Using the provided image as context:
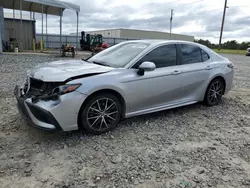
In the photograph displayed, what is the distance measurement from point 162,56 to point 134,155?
1.97 meters

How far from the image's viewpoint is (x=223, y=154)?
3.11m

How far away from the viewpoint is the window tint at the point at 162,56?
396 cm

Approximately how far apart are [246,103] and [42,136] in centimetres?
465

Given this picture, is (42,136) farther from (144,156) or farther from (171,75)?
(171,75)

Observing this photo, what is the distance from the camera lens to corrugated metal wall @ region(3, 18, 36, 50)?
20.4 metres

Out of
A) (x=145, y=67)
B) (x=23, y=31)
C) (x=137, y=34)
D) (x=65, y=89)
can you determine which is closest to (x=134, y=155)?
(x=65, y=89)

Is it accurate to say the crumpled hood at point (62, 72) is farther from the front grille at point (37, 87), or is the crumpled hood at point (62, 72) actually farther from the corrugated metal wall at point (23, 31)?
the corrugated metal wall at point (23, 31)

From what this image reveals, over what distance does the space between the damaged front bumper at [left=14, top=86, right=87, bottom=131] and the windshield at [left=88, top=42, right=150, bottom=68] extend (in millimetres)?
1008

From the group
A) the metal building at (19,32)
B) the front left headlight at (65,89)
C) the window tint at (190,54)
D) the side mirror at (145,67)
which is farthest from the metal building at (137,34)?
the front left headlight at (65,89)

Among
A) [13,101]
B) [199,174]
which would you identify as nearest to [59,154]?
[199,174]

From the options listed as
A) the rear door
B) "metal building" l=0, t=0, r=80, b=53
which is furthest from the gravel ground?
"metal building" l=0, t=0, r=80, b=53

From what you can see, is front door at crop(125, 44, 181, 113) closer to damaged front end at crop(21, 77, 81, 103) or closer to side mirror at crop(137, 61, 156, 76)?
side mirror at crop(137, 61, 156, 76)

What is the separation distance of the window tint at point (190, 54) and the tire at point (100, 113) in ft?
5.74

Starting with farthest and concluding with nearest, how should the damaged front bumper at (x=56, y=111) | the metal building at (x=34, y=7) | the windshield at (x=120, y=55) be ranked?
the metal building at (x=34, y=7) < the windshield at (x=120, y=55) < the damaged front bumper at (x=56, y=111)
